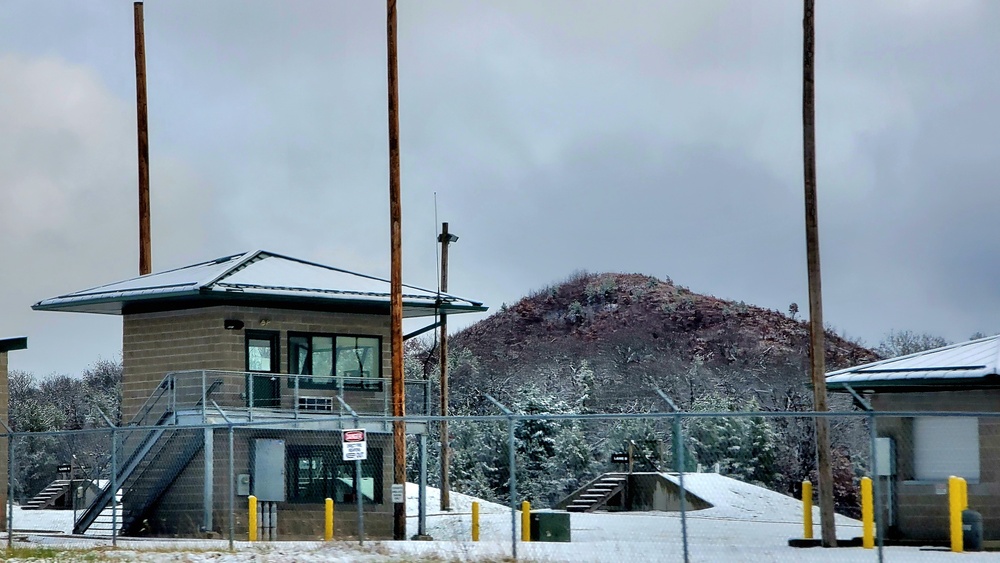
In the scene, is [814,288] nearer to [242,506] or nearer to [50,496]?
[242,506]

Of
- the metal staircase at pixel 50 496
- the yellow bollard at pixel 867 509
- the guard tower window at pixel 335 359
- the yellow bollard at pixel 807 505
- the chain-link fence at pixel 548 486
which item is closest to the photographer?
the yellow bollard at pixel 867 509

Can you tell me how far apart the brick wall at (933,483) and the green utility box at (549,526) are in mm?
6249

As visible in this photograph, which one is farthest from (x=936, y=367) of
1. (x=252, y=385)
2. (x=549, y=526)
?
(x=252, y=385)

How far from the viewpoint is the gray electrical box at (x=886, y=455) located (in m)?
25.8

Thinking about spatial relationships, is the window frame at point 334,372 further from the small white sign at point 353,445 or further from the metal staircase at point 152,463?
the small white sign at point 353,445

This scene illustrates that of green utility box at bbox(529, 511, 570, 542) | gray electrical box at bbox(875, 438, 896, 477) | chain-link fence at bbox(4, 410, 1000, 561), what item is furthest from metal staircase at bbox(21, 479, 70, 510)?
gray electrical box at bbox(875, 438, 896, 477)

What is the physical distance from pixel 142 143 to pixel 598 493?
56.9 feet

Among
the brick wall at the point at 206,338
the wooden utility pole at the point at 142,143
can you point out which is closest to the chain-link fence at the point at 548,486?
the brick wall at the point at 206,338

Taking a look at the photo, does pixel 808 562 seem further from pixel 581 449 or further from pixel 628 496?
pixel 581 449

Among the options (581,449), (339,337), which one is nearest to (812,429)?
(581,449)

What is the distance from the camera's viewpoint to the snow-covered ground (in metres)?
19.6

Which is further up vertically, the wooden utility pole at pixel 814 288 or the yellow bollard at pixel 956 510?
the wooden utility pole at pixel 814 288

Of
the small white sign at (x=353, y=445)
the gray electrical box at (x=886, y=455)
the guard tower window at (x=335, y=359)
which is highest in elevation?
the guard tower window at (x=335, y=359)

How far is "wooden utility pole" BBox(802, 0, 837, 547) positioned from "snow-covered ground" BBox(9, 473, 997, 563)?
870 mm
